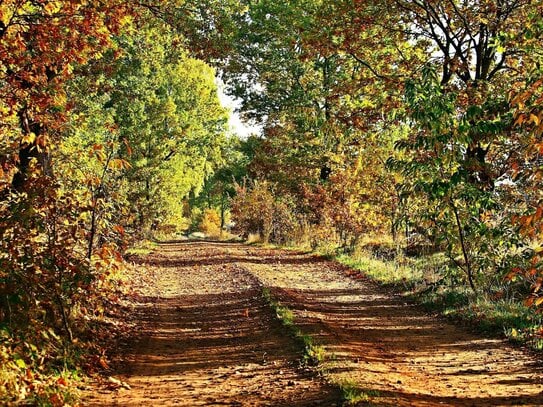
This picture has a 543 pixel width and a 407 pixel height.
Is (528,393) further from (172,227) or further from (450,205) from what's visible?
(172,227)

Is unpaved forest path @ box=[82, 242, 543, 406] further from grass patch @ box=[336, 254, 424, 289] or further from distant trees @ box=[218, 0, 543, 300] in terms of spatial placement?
distant trees @ box=[218, 0, 543, 300]

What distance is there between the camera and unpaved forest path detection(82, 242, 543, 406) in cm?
575

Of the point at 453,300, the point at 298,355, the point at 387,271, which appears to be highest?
the point at 387,271

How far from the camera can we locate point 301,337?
7727 millimetres

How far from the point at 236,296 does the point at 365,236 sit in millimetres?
9960

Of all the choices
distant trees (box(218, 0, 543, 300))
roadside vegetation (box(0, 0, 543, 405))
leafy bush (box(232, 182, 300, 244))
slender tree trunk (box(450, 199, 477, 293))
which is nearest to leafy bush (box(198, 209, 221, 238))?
leafy bush (box(232, 182, 300, 244))

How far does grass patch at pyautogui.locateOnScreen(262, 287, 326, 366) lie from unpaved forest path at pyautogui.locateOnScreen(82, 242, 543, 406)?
0.11 metres

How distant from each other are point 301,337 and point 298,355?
2.33ft

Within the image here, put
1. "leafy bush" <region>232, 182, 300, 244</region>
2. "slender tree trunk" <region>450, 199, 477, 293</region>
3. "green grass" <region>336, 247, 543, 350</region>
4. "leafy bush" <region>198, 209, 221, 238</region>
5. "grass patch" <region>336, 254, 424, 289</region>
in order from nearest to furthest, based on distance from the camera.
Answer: "green grass" <region>336, 247, 543, 350</region>
"slender tree trunk" <region>450, 199, 477, 293</region>
"grass patch" <region>336, 254, 424, 289</region>
"leafy bush" <region>232, 182, 300, 244</region>
"leafy bush" <region>198, 209, 221, 238</region>

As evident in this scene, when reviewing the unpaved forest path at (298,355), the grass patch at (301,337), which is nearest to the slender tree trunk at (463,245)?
the unpaved forest path at (298,355)

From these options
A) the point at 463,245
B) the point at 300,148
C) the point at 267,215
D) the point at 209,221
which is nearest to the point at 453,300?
the point at 463,245

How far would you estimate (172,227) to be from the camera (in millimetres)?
35156

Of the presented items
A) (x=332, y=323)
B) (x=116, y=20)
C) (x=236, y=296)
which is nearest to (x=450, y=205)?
(x=332, y=323)

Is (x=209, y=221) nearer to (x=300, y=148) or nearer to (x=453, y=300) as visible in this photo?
(x=300, y=148)
